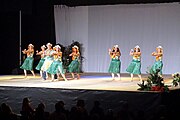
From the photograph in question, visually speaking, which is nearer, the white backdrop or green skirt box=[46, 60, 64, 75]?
green skirt box=[46, 60, 64, 75]

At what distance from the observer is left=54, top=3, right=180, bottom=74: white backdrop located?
16469 mm

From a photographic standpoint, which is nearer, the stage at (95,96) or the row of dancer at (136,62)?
the stage at (95,96)

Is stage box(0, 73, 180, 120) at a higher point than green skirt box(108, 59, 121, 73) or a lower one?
lower

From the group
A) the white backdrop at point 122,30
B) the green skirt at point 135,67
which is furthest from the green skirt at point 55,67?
the white backdrop at point 122,30

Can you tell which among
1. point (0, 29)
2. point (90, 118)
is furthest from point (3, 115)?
point (0, 29)

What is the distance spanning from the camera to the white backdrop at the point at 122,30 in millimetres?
16469

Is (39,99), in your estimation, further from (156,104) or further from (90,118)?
(90,118)

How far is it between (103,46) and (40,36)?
2.55 m

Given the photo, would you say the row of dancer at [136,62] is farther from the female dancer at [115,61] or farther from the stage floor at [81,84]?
the stage floor at [81,84]

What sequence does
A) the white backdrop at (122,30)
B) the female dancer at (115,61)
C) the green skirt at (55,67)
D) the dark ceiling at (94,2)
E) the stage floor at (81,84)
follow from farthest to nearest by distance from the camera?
the white backdrop at (122,30)
the dark ceiling at (94,2)
the female dancer at (115,61)
the green skirt at (55,67)
the stage floor at (81,84)

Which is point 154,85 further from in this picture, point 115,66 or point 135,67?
point 115,66

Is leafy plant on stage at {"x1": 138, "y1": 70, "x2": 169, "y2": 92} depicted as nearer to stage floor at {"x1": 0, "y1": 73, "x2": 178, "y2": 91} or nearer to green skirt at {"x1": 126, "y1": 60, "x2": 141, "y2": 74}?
stage floor at {"x1": 0, "y1": 73, "x2": 178, "y2": 91}

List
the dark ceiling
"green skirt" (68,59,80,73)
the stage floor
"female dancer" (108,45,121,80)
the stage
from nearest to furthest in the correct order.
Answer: the stage → the stage floor → "female dancer" (108,45,121,80) → "green skirt" (68,59,80,73) → the dark ceiling

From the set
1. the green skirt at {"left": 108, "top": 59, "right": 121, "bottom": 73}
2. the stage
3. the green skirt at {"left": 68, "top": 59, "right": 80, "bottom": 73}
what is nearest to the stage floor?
the stage
